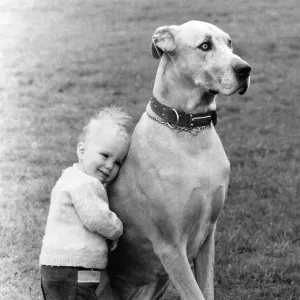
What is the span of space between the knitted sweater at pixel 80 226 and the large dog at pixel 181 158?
7.6 inches

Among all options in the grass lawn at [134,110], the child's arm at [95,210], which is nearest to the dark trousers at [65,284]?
the child's arm at [95,210]

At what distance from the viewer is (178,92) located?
11.7 ft

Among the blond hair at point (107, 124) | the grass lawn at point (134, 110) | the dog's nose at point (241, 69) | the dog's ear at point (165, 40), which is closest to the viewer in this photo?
the dog's nose at point (241, 69)

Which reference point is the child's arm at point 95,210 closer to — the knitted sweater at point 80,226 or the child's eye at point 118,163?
the knitted sweater at point 80,226

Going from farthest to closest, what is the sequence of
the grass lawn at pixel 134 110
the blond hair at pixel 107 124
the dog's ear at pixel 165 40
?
the grass lawn at pixel 134 110
the blond hair at pixel 107 124
the dog's ear at pixel 165 40

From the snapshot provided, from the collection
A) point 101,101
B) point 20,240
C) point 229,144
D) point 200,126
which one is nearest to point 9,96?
point 101,101

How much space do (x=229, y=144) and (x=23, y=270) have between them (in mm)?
3310

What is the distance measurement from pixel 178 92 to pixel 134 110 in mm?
4961

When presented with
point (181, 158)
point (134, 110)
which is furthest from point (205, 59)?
point (134, 110)

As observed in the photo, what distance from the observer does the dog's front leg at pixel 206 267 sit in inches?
148

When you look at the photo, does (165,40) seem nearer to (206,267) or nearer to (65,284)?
(206,267)

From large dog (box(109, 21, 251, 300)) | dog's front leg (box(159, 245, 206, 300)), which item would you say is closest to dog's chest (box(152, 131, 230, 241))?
large dog (box(109, 21, 251, 300))

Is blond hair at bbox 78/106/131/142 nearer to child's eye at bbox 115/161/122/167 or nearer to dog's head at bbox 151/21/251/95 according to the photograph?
child's eye at bbox 115/161/122/167

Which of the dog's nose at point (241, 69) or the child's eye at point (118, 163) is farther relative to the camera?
the child's eye at point (118, 163)
